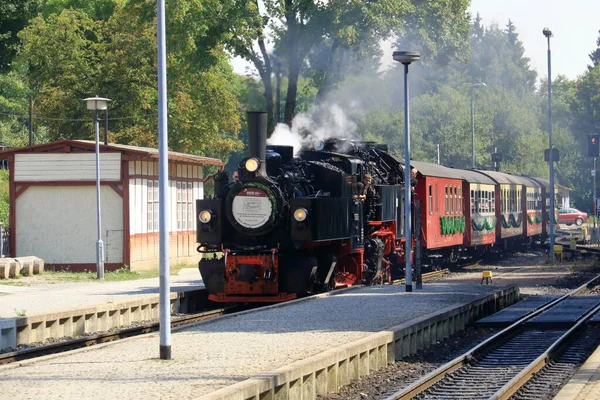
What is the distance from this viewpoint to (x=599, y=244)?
51969 millimetres

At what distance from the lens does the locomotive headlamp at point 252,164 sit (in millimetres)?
21000

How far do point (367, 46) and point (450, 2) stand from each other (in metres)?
4.37

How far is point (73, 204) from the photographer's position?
1288 inches

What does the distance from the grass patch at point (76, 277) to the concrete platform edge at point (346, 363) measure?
13392 millimetres

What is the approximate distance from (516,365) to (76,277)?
17.8m

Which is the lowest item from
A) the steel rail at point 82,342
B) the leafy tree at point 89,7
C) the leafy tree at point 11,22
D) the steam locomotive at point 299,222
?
the steel rail at point 82,342

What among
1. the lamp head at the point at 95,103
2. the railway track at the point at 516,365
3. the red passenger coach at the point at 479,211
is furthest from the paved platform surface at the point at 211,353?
the red passenger coach at the point at 479,211

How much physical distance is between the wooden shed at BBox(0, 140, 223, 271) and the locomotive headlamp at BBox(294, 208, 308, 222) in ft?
40.3

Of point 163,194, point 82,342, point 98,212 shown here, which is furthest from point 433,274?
point 163,194

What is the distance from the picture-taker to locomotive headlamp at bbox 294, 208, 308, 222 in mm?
20688

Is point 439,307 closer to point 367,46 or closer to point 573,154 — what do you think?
point 367,46

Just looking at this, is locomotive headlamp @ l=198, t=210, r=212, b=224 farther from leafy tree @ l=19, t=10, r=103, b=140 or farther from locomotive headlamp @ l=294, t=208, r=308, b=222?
leafy tree @ l=19, t=10, r=103, b=140

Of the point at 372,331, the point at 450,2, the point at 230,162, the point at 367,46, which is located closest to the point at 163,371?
the point at 372,331

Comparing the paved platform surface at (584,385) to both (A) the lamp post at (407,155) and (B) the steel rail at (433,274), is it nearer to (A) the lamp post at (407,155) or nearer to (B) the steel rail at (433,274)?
(A) the lamp post at (407,155)
